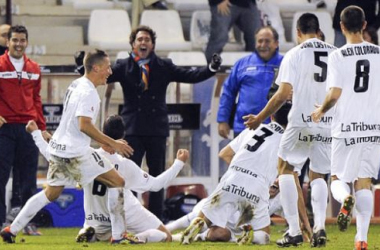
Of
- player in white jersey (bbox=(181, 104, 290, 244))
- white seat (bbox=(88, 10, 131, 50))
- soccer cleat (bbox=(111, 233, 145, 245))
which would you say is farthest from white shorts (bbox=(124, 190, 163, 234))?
white seat (bbox=(88, 10, 131, 50))

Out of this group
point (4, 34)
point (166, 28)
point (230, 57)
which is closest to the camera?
point (4, 34)

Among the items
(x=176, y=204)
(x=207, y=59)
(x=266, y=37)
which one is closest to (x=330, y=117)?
(x=266, y=37)

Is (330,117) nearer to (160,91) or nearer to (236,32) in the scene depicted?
(160,91)

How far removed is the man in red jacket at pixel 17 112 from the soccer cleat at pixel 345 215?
4.40 metres

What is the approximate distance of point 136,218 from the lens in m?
12.4

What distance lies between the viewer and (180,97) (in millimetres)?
15969

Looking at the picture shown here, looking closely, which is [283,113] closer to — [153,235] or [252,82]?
[153,235]

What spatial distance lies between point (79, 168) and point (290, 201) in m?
1.88

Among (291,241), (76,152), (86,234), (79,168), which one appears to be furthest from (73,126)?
(291,241)

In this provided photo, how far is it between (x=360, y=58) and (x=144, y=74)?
4.09m

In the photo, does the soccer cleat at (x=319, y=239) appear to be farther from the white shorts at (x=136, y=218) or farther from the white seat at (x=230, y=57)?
the white seat at (x=230, y=57)

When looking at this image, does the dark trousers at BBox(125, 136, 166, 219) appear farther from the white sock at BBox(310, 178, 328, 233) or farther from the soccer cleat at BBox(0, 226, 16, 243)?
the white sock at BBox(310, 178, 328, 233)

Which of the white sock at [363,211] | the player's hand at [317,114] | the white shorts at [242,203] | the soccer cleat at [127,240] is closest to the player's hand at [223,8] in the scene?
the white shorts at [242,203]

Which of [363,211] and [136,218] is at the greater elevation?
[363,211]
